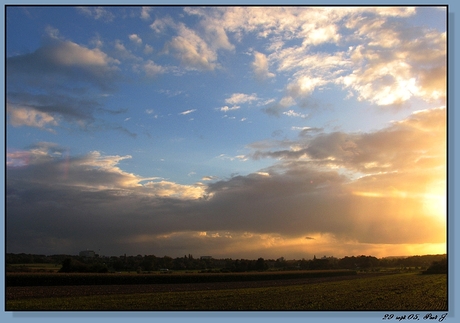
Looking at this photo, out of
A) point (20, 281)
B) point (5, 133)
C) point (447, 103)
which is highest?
point (447, 103)

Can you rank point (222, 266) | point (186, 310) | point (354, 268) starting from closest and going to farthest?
point (186, 310), point (222, 266), point (354, 268)

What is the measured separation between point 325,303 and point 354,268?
104678 mm

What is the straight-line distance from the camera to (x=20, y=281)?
62.5m

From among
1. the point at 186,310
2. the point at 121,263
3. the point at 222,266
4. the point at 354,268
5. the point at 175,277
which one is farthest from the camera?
the point at 354,268

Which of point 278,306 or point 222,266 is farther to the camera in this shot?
point 222,266

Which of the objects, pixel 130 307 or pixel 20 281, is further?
pixel 20 281

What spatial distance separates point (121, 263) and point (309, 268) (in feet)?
183

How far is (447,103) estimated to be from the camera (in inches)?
984

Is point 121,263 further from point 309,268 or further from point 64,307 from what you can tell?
point 64,307

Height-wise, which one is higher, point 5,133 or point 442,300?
point 5,133

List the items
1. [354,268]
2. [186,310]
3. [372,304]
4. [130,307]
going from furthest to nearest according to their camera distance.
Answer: [354,268] < [372,304] < [130,307] < [186,310]

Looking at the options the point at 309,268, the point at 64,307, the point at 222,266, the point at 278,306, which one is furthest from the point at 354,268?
the point at 64,307

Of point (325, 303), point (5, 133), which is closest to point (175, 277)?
point (325, 303)

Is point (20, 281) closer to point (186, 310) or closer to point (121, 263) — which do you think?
point (121, 263)
